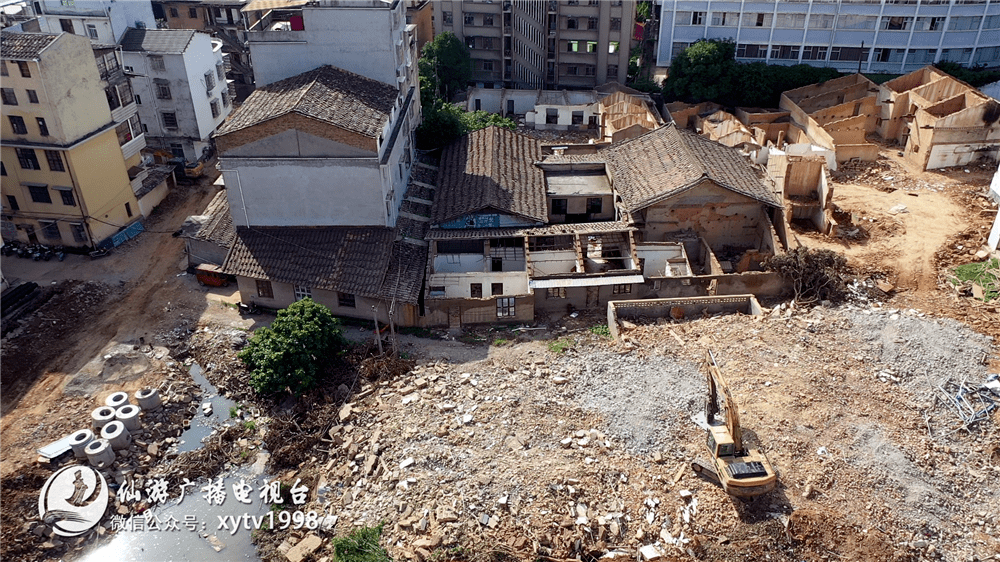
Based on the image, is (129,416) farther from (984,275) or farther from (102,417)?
(984,275)

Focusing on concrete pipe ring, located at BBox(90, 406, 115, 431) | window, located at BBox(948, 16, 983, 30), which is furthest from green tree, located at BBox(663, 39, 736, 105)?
concrete pipe ring, located at BBox(90, 406, 115, 431)

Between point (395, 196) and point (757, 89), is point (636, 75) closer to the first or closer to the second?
point (757, 89)

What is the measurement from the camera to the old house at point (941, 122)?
50156mm

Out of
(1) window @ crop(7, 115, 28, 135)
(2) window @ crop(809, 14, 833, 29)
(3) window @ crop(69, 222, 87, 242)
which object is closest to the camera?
(1) window @ crop(7, 115, 28, 135)

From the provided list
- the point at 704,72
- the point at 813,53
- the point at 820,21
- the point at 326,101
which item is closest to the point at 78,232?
the point at 326,101

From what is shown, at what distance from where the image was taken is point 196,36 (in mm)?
53375

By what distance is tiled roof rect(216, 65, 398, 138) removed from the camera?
120 feet

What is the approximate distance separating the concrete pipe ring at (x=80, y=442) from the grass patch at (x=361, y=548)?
12.3m

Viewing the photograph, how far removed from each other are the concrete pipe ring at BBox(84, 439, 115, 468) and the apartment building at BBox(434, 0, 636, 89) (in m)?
51.4

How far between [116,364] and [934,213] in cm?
4736

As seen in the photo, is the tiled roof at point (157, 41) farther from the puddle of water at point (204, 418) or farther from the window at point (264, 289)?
the puddle of water at point (204, 418)

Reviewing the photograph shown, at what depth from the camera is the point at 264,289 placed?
1516 inches
